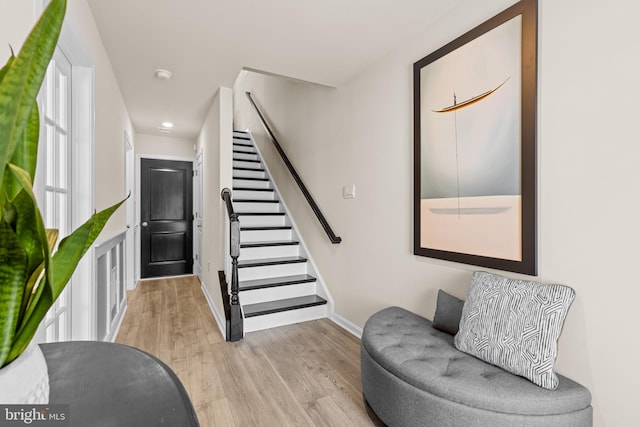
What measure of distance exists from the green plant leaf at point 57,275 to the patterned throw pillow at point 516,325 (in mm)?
1529

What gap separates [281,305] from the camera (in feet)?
9.84

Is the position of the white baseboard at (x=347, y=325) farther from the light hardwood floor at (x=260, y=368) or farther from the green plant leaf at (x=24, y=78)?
the green plant leaf at (x=24, y=78)

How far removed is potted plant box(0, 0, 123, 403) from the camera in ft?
1.38

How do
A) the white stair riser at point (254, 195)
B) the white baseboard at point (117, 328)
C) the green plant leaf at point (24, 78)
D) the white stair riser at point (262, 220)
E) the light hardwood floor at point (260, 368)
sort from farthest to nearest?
1. the white stair riser at point (254, 195)
2. the white stair riser at point (262, 220)
3. the white baseboard at point (117, 328)
4. the light hardwood floor at point (260, 368)
5. the green plant leaf at point (24, 78)

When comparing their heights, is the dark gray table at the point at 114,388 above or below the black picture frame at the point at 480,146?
below

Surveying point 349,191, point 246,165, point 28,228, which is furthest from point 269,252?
point 28,228

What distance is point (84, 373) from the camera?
24.4 inches

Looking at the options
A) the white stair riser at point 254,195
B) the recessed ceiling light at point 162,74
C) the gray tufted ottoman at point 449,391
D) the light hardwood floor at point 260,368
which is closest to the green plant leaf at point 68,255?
the gray tufted ottoman at point 449,391

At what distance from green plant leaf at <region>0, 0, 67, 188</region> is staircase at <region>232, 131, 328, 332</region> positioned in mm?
2537

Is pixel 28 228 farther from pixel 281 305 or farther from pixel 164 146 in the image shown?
pixel 164 146

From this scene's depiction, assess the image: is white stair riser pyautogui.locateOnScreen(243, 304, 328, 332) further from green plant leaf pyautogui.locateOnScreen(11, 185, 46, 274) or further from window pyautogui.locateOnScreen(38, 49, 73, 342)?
green plant leaf pyautogui.locateOnScreen(11, 185, 46, 274)

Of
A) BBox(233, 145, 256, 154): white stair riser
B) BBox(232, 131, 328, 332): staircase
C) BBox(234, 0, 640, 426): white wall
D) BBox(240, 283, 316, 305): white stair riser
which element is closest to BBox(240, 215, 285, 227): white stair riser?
BBox(232, 131, 328, 332): staircase

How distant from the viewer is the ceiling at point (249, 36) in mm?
1830

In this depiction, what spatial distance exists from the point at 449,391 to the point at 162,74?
3048 mm
